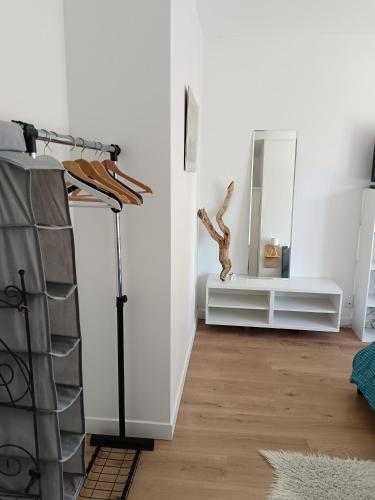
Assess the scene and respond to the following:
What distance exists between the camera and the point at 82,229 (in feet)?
6.31

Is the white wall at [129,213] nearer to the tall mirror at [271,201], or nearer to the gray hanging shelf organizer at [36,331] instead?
the gray hanging shelf organizer at [36,331]

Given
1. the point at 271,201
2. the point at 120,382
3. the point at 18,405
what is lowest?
the point at 120,382

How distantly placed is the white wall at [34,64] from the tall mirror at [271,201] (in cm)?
210

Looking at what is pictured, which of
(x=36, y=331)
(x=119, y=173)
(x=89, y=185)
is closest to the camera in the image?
(x=36, y=331)

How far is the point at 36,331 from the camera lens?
0.95 m

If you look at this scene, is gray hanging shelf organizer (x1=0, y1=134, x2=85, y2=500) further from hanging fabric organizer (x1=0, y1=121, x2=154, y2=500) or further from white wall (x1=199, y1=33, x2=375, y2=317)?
white wall (x1=199, y1=33, x2=375, y2=317)

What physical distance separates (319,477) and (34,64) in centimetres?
220

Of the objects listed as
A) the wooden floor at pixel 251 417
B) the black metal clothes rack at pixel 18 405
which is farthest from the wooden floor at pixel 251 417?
the black metal clothes rack at pixel 18 405

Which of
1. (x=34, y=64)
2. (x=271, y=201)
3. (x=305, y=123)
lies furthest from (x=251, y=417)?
(x=305, y=123)

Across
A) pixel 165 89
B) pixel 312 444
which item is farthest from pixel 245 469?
pixel 165 89

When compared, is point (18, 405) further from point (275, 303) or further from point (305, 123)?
point (305, 123)

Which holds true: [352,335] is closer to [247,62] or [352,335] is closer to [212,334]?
[212,334]

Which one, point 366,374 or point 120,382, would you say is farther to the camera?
point 366,374

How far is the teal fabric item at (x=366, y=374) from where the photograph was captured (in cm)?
226
